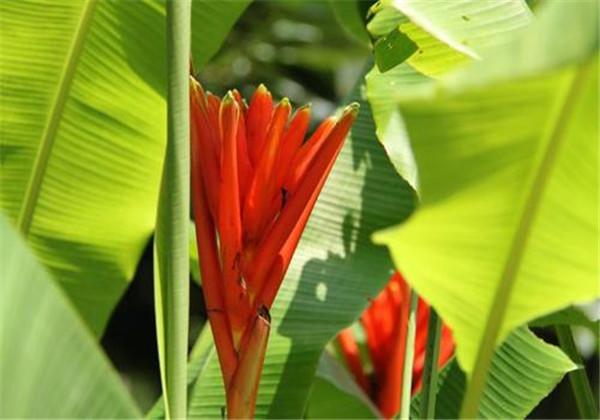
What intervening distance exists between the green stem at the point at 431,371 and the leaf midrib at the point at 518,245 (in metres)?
0.25

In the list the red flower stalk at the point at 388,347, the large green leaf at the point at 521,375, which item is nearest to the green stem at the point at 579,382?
the large green leaf at the point at 521,375

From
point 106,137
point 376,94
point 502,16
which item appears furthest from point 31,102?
point 502,16

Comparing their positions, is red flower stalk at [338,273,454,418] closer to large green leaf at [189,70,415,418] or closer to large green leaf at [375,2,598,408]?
large green leaf at [189,70,415,418]

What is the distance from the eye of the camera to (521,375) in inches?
44.0

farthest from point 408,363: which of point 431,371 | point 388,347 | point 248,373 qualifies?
point 388,347

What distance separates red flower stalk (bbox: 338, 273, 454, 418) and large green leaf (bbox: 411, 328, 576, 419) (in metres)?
0.30

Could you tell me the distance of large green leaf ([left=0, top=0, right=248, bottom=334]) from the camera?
1.21 meters

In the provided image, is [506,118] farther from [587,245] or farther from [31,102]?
[31,102]

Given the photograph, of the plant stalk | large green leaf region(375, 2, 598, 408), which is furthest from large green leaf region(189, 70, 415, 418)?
large green leaf region(375, 2, 598, 408)

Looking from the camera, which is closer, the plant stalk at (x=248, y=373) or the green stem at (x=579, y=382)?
the plant stalk at (x=248, y=373)

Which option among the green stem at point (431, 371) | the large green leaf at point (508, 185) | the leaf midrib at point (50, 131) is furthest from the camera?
the leaf midrib at point (50, 131)

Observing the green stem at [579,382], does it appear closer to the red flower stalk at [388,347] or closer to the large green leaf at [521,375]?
the large green leaf at [521,375]

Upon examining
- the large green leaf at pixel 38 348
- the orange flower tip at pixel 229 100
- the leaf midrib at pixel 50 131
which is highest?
the large green leaf at pixel 38 348

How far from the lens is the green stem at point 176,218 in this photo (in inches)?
34.0
